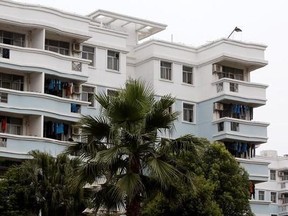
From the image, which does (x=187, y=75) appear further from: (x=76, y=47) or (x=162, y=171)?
(x=162, y=171)

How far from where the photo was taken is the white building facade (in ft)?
124

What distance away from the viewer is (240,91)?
44.9m

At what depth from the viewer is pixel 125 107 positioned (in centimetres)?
2378

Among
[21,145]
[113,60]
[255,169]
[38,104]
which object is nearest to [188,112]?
[255,169]

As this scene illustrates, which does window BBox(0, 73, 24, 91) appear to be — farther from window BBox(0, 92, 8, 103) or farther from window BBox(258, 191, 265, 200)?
window BBox(258, 191, 265, 200)

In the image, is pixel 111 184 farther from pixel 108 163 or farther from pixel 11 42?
pixel 11 42

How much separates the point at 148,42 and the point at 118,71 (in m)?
2.86

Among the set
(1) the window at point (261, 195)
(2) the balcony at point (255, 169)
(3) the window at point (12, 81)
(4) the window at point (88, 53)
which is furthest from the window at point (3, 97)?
(1) the window at point (261, 195)

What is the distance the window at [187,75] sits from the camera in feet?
150

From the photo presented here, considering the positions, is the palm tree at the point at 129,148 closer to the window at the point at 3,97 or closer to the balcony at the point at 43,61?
the window at the point at 3,97

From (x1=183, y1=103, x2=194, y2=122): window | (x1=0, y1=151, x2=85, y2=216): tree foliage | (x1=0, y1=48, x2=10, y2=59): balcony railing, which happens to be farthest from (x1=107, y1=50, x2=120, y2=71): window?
(x1=0, y1=151, x2=85, y2=216): tree foliage

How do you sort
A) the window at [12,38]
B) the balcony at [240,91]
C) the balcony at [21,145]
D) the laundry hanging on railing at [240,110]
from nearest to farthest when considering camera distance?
the balcony at [21,145]
the window at [12,38]
the balcony at [240,91]
the laundry hanging on railing at [240,110]

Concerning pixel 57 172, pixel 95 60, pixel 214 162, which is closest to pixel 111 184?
pixel 57 172

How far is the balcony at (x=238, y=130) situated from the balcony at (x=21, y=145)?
1041 centimetres
